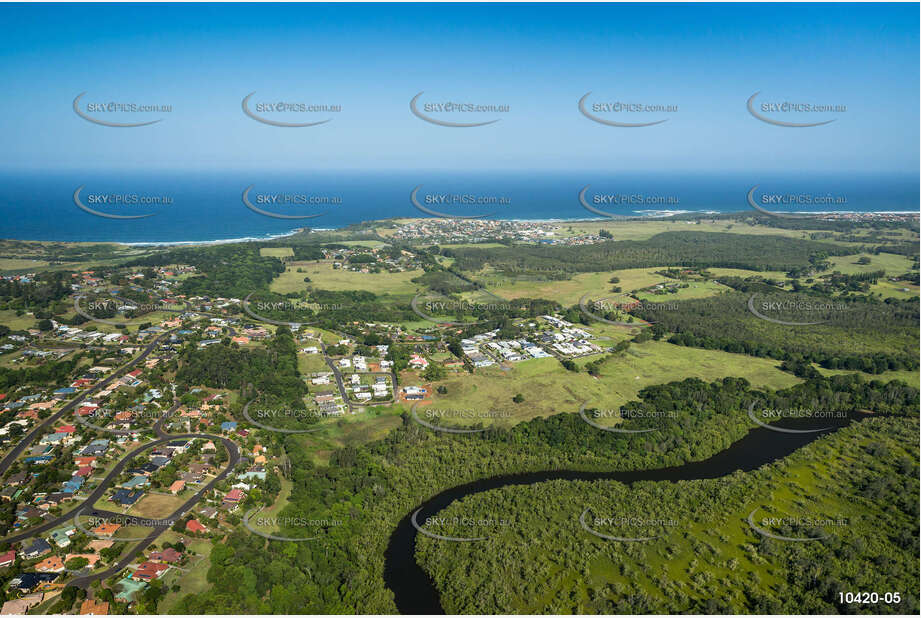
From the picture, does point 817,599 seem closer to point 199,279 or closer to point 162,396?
point 162,396

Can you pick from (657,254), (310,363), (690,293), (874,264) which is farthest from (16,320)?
(874,264)

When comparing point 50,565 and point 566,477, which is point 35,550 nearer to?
point 50,565

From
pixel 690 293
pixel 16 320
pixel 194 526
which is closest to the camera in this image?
pixel 194 526

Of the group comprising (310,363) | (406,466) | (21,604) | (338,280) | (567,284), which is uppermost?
(338,280)

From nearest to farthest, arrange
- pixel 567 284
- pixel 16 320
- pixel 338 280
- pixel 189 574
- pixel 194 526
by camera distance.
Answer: pixel 189 574, pixel 194 526, pixel 16 320, pixel 338 280, pixel 567 284

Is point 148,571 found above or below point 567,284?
below

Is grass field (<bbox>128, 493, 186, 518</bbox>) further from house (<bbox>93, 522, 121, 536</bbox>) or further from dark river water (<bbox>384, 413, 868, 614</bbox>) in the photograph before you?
dark river water (<bbox>384, 413, 868, 614</bbox>)

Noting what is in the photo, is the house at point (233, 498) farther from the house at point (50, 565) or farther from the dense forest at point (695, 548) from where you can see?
the dense forest at point (695, 548)
